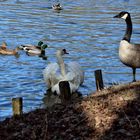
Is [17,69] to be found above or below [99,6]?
below

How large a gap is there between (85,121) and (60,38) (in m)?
21.9

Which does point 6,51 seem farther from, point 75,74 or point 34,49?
point 75,74

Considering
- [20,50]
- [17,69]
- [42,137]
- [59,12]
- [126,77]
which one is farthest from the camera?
[59,12]

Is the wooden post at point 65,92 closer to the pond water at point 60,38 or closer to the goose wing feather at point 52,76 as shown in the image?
the pond water at point 60,38

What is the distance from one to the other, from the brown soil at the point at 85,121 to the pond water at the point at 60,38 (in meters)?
5.46

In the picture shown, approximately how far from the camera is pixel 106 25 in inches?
1428

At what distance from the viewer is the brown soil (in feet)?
27.7

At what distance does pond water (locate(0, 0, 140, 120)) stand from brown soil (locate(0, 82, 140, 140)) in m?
5.46

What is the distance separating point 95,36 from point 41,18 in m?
9.27

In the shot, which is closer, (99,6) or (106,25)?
(106,25)

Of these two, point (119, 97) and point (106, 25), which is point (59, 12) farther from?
point (119, 97)

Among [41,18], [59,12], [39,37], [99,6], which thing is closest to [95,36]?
[39,37]

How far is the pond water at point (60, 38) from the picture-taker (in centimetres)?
1972

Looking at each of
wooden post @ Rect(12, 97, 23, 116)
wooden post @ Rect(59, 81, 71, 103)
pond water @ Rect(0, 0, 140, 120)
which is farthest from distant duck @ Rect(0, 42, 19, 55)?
wooden post @ Rect(12, 97, 23, 116)
